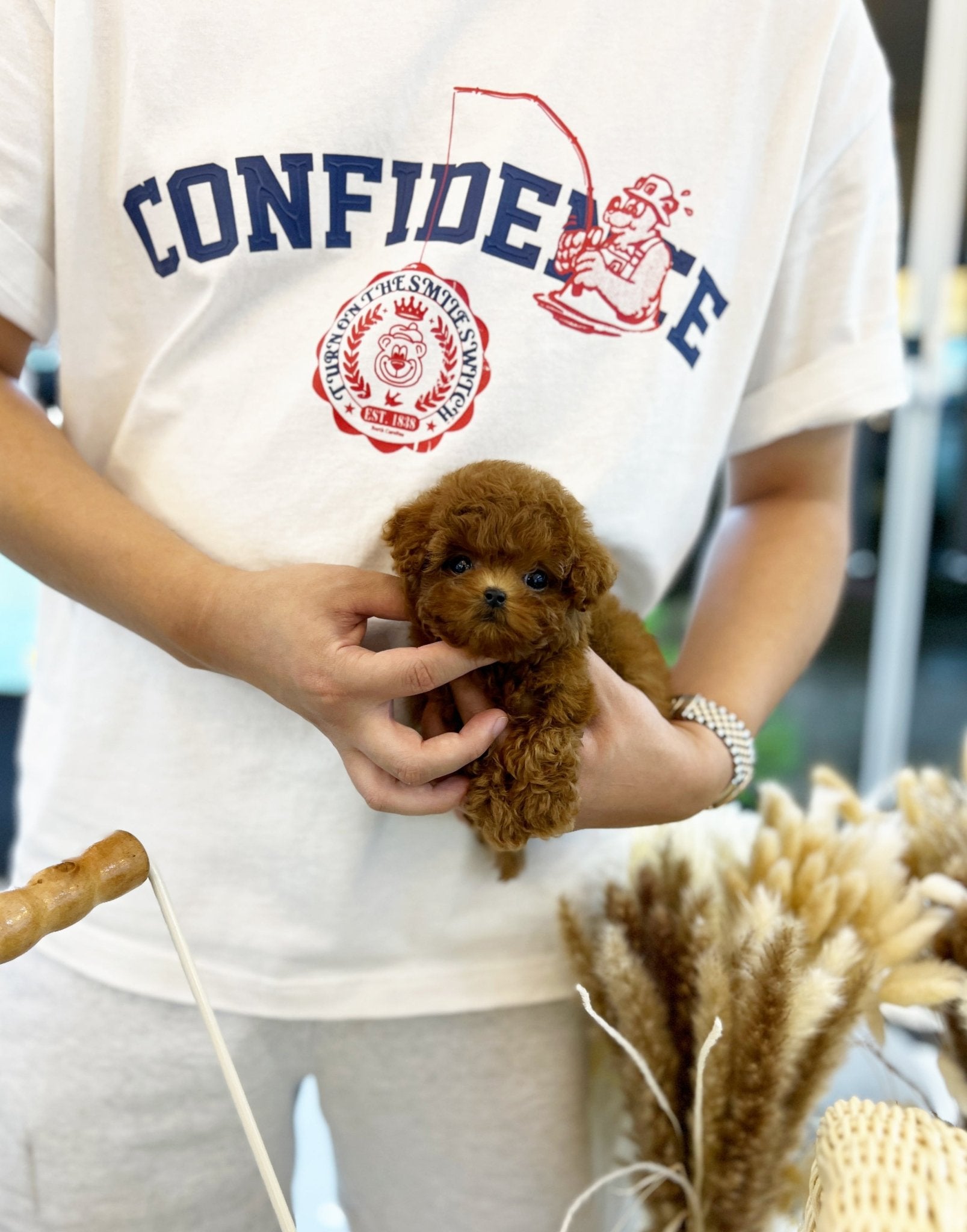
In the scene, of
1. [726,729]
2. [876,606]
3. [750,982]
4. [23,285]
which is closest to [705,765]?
[726,729]

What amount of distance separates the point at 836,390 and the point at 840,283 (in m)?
0.08

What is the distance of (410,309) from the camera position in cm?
63

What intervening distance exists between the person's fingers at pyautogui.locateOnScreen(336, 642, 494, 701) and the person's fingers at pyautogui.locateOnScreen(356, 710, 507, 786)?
0.02 meters

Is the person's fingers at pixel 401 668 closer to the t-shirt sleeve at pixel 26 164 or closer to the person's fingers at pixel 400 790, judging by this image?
the person's fingers at pixel 400 790

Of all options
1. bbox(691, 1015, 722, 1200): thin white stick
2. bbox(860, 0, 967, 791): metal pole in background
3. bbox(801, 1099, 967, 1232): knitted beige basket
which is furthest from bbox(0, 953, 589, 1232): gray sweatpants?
bbox(860, 0, 967, 791): metal pole in background

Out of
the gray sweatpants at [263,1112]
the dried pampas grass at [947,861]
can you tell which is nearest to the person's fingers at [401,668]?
the gray sweatpants at [263,1112]

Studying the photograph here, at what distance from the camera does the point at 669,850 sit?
819mm

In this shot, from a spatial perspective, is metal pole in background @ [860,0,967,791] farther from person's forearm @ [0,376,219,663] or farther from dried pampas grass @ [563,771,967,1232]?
person's forearm @ [0,376,219,663]

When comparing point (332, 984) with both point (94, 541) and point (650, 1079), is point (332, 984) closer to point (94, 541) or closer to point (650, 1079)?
point (650, 1079)

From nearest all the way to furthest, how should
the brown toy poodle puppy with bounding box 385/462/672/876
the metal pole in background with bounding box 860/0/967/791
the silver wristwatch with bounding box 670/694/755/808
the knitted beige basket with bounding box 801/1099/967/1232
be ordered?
1. the knitted beige basket with bounding box 801/1099/967/1232
2. the brown toy poodle puppy with bounding box 385/462/672/876
3. the silver wristwatch with bounding box 670/694/755/808
4. the metal pole in background with bounding box 860/0/967/791

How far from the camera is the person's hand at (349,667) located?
0.53 meters

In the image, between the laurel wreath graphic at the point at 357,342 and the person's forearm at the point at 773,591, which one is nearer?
the laurel wreath graphic at the point at 357,342

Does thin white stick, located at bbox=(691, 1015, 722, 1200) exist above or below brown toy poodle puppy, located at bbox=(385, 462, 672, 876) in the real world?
below

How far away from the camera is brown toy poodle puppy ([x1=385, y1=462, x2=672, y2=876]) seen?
516mm
